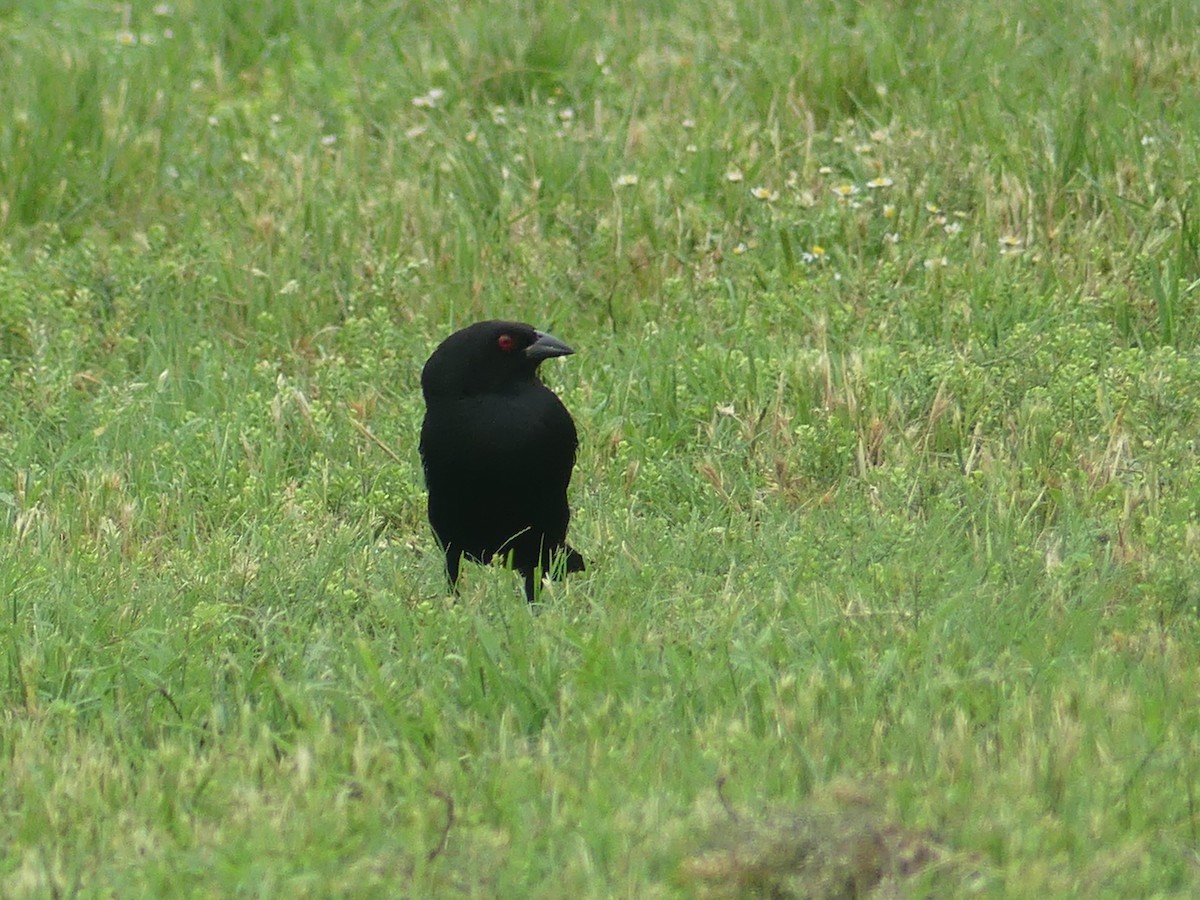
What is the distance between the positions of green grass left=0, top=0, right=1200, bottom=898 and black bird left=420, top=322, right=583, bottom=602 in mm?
208

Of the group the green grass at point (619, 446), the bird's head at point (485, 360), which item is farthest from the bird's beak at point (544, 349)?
the green grass at point (619, 446)

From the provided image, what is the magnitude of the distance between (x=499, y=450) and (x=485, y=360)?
10.5 inches

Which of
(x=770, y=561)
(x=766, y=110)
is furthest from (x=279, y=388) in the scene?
(x=766, y=110)

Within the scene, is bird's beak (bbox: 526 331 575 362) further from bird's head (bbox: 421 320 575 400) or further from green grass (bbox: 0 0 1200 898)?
green grass (bbox: 0 0 1200 898)

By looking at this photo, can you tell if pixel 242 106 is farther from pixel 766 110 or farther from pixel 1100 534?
pixel 1100 534

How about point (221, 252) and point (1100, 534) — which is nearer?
point (1100, 534)

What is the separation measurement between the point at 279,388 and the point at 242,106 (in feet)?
8.63

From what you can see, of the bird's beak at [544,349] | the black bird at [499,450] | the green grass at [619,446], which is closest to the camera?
the green grass at [619,446]

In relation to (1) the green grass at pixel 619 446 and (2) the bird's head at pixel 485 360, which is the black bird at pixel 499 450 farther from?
(1) the green grass at pixel 619 446

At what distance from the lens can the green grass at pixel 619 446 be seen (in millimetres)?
3434

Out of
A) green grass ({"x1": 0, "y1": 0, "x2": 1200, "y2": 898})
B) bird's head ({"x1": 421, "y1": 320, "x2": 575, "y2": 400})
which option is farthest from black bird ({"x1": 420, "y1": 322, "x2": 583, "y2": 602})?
green grass ({"x1": 0, "y1": 0, "x2": 1200, "y2": 898})

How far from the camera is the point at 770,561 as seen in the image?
4859mm

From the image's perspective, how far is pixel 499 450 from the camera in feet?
16.0

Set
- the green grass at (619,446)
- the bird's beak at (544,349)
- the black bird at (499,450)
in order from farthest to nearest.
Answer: the bird's beak at (544,349), the black bird at (499,450), the green grass at (619,446)
